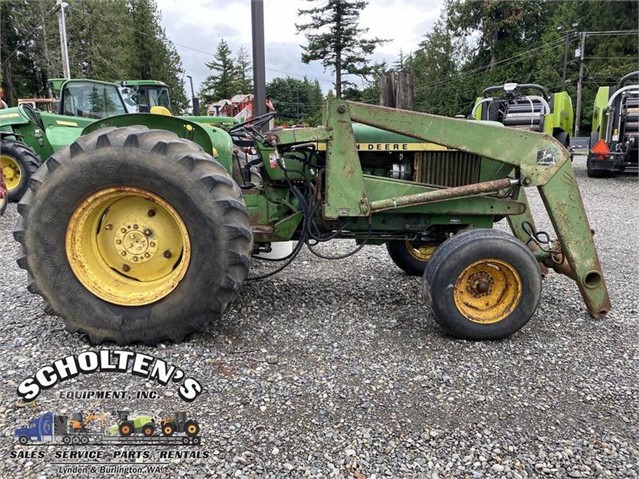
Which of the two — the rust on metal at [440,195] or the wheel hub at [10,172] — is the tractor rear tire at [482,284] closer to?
the rust on metal at [440,195]

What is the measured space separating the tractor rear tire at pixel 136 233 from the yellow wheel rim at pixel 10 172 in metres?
6.42

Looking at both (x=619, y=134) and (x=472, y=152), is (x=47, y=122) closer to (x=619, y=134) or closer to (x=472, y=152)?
(x=472, y=152)

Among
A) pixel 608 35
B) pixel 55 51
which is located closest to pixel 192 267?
pixel 55 51

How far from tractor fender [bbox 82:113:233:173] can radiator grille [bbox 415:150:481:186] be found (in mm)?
1437

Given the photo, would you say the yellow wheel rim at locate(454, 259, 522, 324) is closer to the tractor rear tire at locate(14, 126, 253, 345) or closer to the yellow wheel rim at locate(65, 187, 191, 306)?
the tractor rear tire at locate(14, 126, 253, 345)

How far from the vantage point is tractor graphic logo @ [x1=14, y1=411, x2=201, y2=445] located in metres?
2.28

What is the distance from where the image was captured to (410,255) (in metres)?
4.64

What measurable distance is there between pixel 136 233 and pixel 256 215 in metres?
0.93

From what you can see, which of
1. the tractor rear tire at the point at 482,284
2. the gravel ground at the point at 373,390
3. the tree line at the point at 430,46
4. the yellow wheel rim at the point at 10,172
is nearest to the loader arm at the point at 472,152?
the tractor rear tire at the point at 482,284

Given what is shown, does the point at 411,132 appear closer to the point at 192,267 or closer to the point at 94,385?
the point at 192,267

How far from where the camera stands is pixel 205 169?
9.84ft

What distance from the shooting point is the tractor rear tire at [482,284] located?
319 cm

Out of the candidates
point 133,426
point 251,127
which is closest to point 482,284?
point 251,127

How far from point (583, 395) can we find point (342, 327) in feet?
4.93
